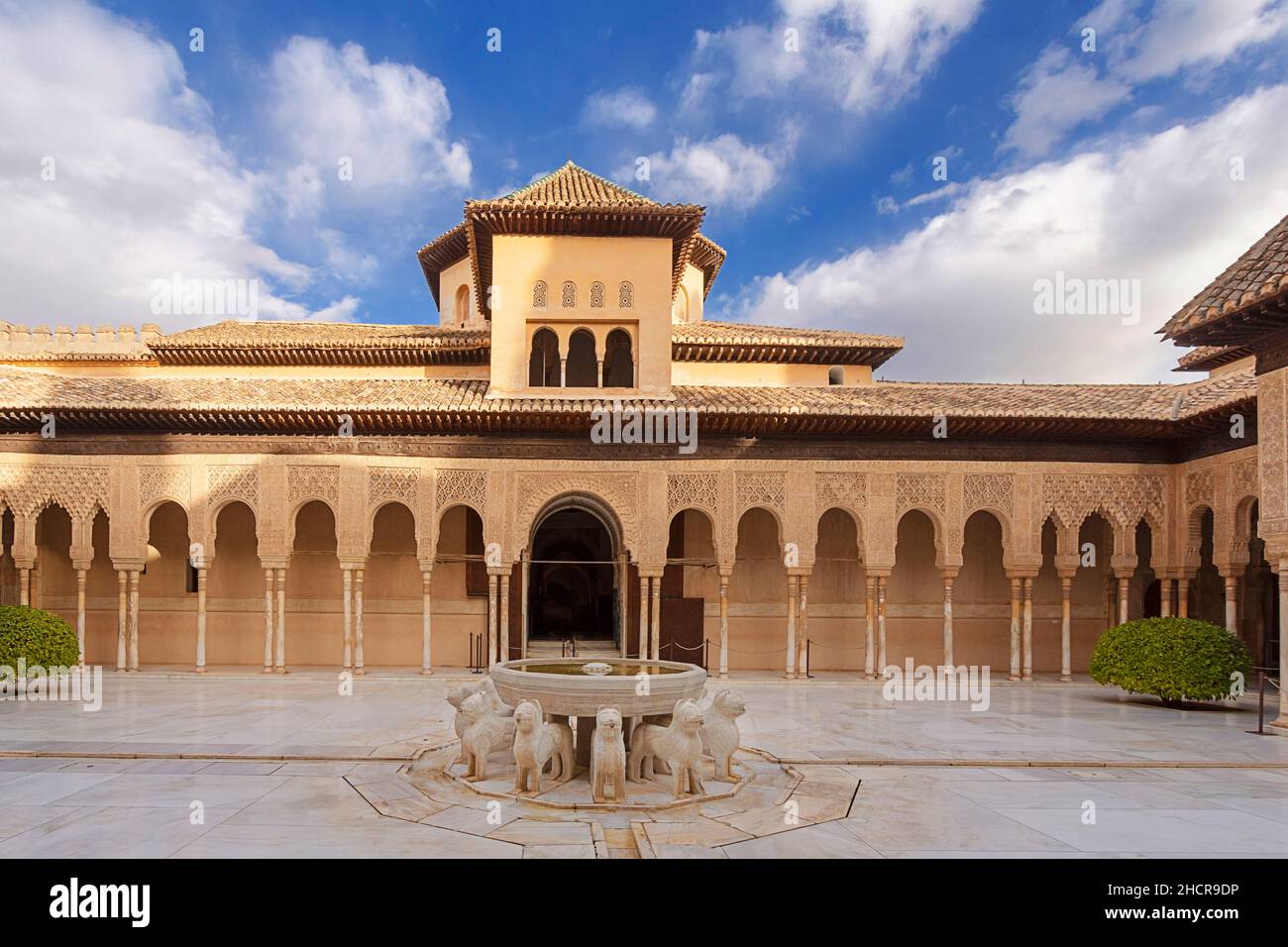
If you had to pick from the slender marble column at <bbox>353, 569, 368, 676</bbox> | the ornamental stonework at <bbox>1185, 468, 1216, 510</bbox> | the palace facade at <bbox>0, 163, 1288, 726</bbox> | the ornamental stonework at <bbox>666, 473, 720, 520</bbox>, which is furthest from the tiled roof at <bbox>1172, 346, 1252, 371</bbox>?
the slender marble column at <bbox>353, 569, 368, 676</bbox>

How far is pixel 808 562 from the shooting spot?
14883 millimetres

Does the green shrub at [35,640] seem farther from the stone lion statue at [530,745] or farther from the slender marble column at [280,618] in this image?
the stone lion statue at [530,745]

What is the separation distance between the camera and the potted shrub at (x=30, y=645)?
1170 cm

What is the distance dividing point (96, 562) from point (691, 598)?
12.4 meters

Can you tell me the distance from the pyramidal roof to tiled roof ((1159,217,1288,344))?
899 cm

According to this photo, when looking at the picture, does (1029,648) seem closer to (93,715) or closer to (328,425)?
(328,425)

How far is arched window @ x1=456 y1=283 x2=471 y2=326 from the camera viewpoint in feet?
66.6

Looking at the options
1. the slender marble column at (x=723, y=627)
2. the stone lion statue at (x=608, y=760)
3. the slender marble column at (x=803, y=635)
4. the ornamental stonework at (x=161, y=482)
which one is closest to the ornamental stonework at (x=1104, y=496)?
the slender marble column at (x=803, y=635)

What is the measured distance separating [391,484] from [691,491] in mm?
5520

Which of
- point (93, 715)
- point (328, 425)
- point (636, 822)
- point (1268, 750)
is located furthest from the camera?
point (328, 425)

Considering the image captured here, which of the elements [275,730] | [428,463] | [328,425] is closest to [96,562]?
[328,425]

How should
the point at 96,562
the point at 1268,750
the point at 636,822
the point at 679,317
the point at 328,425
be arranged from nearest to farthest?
the point at 636,822
the point at 1268,750
the point at 328,425
the point at 96,562
the point at 679,317

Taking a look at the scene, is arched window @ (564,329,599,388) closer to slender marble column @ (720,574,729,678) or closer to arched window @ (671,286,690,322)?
arched window @ (671,286,690,322)

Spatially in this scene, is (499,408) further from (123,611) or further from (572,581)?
A: (123,611)
